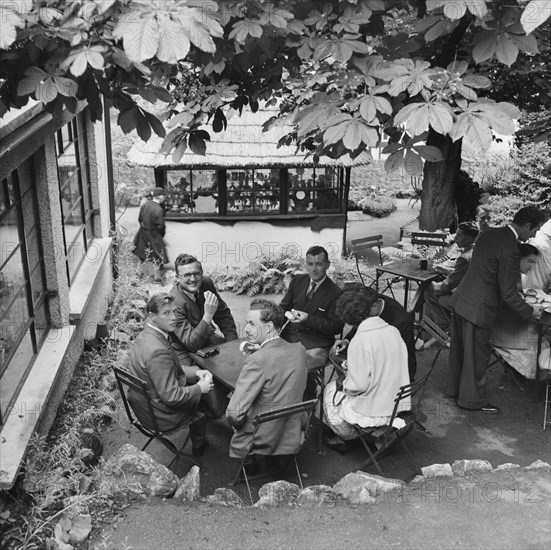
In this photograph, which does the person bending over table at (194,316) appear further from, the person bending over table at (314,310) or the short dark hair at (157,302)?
the short dark hair at (157,302)

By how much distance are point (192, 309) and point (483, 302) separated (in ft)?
9.57

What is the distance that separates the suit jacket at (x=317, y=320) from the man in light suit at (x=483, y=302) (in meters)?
1.29

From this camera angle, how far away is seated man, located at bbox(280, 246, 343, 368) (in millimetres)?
6855

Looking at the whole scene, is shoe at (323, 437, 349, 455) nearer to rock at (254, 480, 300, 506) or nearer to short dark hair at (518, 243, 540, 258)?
rock at (254, 480, 300, 506)

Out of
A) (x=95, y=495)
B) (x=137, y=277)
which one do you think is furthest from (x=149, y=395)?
(x=137, y=277)

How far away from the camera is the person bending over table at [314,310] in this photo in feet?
22.5

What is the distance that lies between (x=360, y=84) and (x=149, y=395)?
2.83m

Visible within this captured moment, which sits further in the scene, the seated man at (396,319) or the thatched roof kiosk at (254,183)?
the thatched roof kiosk at (254,183)

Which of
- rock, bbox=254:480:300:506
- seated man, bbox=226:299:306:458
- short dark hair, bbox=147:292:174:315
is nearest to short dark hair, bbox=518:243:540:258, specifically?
seated man, bbox=226:299:306:458

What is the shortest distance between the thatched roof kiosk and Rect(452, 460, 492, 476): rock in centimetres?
731

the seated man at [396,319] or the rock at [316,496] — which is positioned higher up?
the seated man at [396,319]

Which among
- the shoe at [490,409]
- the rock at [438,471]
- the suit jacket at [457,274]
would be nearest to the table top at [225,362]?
the rock at [438,471]

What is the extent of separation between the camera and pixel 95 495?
4762 millimetres

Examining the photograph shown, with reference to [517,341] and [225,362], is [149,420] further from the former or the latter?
[517,341]
